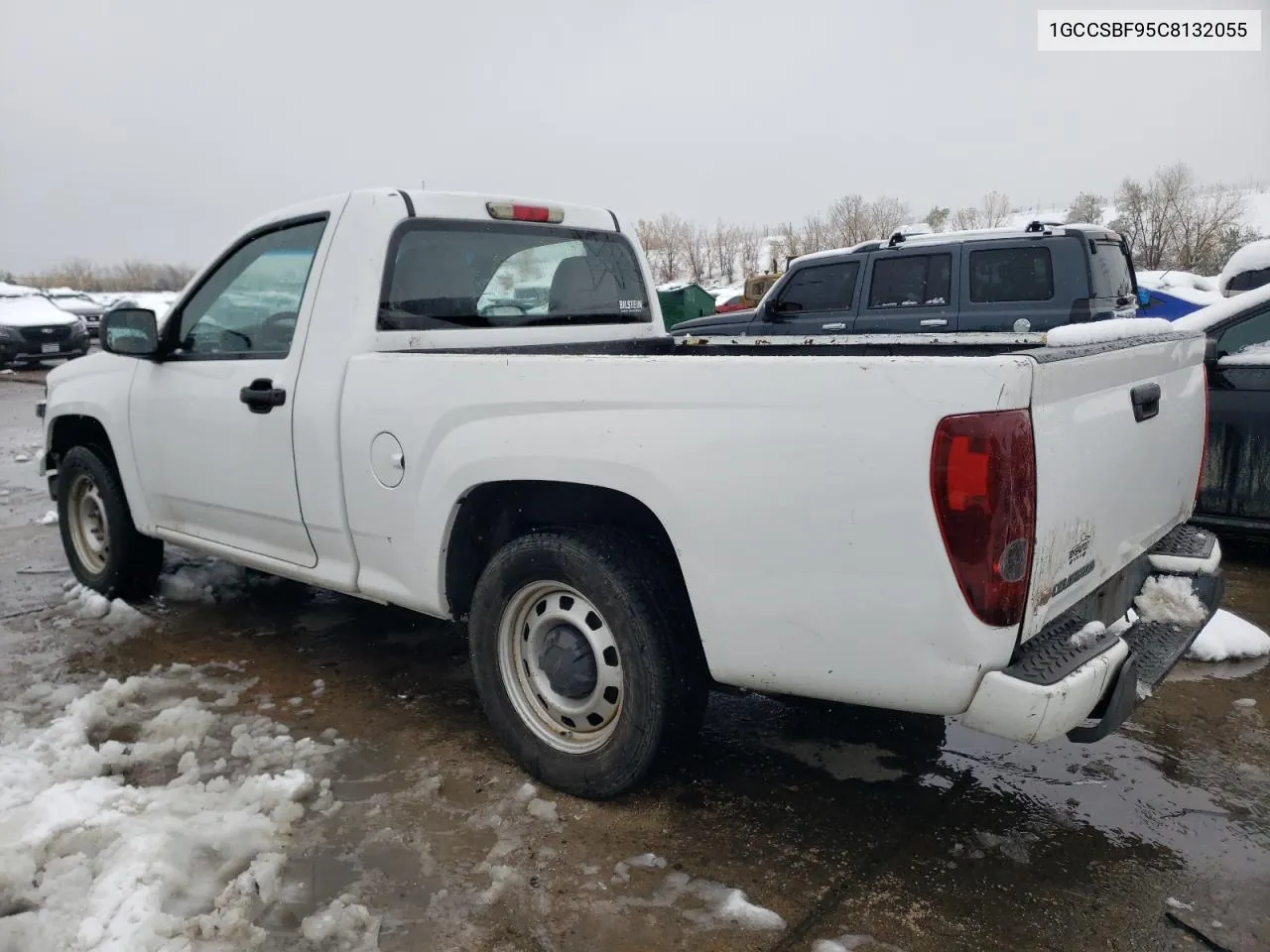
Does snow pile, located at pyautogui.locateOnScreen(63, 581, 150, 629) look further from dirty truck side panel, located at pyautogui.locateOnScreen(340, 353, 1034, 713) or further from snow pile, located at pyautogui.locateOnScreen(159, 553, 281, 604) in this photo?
dirty truck side panel, located at pyautogui.locateOnScreen(340, 353, 1034, 713)

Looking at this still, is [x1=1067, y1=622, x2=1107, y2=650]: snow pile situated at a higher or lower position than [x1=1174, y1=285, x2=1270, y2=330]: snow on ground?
lower

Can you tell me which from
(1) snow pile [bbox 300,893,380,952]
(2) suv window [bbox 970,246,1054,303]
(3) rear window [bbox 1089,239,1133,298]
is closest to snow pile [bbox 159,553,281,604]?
(1) snow pile [bbox 300,893,380,952]

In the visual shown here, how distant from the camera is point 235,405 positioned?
3646 mm

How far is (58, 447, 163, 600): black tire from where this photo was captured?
4527 millimetres

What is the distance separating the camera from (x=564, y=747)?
2867 millimetres

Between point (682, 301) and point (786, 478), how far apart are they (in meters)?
18.8

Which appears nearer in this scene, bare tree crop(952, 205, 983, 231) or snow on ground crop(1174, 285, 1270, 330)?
Result: snow on ground crop(1174, 285, 1270, 330)

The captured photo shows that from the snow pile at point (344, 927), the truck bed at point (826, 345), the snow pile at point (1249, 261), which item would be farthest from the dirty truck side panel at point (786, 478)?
the snow pile at point (1249, 261)

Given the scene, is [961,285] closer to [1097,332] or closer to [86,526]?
[1097,332]

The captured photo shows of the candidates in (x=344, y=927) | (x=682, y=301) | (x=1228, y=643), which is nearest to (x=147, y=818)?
(x=344, y=927)

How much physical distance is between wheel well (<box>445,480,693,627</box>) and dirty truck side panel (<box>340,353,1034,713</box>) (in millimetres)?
146

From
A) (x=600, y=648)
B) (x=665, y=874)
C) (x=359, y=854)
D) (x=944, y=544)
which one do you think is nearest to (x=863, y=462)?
(x=944, y=544)

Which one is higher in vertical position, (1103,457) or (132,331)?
(132,331)

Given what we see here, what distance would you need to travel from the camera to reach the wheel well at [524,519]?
273 cm
